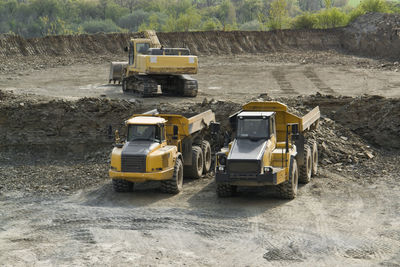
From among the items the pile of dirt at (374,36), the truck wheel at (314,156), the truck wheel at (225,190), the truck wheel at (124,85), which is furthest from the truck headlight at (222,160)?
the pile of dirt at (374,36)

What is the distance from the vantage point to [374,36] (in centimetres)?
4900

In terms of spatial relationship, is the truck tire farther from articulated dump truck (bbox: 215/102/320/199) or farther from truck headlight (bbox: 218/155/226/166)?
truck headlight (bbox: 218/155/226/166)

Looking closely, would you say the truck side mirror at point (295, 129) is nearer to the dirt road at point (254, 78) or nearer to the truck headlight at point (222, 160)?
the truck headlight at point (222, 160)

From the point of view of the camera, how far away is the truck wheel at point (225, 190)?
1695 centimetres

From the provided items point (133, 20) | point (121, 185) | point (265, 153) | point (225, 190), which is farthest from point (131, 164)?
point (133, 20)

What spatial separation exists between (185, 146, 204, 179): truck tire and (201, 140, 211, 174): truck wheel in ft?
1.61

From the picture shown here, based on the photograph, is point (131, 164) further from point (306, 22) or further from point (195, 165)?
point (306, 22)

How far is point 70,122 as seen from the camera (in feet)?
78.6

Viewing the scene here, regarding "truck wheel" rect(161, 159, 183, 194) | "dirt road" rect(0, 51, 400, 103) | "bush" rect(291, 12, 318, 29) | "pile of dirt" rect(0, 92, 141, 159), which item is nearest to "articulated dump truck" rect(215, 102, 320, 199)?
"truck wheel" rect(161, 159, 183, 194)

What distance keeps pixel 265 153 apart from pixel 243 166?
0.72 metres

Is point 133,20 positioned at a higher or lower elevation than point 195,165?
higher

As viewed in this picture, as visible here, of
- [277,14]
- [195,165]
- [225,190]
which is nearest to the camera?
[225,190]

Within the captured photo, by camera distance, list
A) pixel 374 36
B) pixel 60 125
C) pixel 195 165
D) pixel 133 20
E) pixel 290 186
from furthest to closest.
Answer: pixel 133 20
pixel 374 36
pixel 60 125
pixel 195 165
pixel 290 186

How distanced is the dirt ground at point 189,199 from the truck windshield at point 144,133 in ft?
5.29
